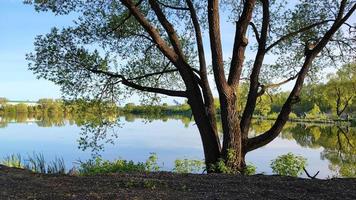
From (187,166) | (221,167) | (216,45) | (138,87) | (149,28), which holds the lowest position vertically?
(187,166)

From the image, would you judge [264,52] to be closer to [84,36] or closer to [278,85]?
[278,85]

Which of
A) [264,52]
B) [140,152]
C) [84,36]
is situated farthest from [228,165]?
[140,152]

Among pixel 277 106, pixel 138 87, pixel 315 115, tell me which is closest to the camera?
pixel 138 87

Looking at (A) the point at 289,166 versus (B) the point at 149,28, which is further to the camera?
(B) the point at 149,28

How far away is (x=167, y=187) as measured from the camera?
6258 millimetres

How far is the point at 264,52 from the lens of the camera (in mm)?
12242

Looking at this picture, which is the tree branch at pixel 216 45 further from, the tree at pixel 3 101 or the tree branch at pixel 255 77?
the tree at pixel 3 101

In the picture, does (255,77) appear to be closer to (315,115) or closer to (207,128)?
(207,128)

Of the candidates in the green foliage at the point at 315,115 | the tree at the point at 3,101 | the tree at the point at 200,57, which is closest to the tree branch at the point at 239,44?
the tree at the point at 200,57

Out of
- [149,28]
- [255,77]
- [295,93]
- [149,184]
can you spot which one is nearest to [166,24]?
[149,28]

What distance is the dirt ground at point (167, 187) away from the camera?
5629 millimetres

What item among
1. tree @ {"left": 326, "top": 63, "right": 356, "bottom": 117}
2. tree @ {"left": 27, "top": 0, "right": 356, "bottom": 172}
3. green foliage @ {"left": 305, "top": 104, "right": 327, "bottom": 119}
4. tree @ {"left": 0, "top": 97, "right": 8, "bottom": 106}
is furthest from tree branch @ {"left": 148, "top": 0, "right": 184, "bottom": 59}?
tree @ {"left": 0, "top": 97, "right": 8, "bottom": 106}

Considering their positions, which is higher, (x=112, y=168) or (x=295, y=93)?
(x=295, y=93)

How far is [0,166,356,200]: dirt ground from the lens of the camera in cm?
563
